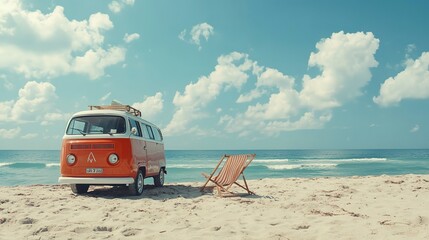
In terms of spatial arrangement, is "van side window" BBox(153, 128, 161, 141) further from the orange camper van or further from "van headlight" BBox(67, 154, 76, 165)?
"van headlight" BBox(67, 154, 76, 165)

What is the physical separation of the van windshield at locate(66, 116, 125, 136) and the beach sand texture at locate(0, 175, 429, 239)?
1635 mm

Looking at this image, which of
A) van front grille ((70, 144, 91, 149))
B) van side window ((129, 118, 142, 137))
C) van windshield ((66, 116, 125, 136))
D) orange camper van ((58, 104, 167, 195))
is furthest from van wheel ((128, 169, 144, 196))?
van front grille ((70, 144, 91, 149))

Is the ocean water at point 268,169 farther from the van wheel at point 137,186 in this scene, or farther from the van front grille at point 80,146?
the van front grille at point 80,146

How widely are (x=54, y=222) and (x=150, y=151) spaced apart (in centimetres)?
495

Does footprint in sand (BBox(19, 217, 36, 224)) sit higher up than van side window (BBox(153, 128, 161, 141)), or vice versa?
van side window (BBox(153, 128, 161, 141))

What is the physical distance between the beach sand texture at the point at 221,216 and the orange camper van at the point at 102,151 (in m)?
0.48

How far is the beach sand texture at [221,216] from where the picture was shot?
17.8 ft

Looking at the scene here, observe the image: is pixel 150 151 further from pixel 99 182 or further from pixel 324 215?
pixel 324 215

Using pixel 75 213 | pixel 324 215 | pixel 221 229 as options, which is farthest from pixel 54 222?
pixel 324 215

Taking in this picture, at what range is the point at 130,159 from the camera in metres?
9.05

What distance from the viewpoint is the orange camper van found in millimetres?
8992

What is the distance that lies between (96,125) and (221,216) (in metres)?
4.42

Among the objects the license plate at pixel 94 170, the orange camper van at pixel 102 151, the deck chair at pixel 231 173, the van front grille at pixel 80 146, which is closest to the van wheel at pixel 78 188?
the orange camper van at pixel 102 151

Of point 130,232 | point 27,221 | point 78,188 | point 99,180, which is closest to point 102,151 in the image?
point 99,180
